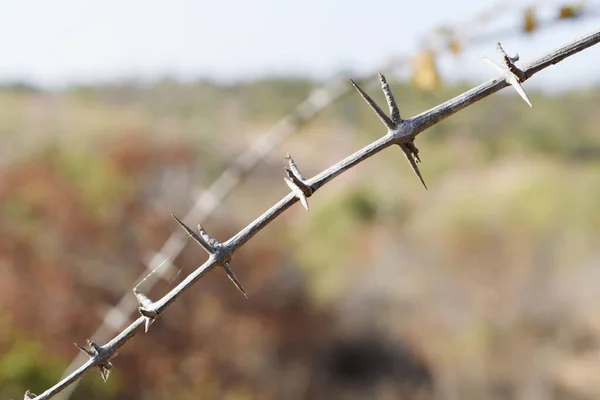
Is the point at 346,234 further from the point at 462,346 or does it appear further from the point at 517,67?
the point at 517,67

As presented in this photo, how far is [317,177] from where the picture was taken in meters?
0.20

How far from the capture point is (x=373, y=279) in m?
4.24

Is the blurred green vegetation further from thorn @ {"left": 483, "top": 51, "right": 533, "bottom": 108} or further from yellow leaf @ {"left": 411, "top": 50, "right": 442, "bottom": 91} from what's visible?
thorn @ {"left": 483, "top": 51, "right": 533, "bottom": 108}

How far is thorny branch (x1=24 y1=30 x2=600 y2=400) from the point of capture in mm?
194

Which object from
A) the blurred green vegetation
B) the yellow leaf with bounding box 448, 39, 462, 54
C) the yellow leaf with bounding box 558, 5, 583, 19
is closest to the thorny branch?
the yellow leaf with bounding box 558, 5, 583, 19

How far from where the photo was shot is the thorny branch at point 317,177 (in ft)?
0.64

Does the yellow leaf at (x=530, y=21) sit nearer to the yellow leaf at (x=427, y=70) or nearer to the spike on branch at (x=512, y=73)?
the yellow leaf at (x=427, y=70)

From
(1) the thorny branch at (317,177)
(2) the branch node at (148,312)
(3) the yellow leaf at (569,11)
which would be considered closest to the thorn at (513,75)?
(1) the thorny branch at (317,177)

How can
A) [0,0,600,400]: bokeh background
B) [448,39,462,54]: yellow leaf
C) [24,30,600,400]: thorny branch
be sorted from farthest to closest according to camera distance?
[0,0,600,400]: bokeh background → [448,39,462,54]: yellow leaf → [24,30,600,400]: thorny branch

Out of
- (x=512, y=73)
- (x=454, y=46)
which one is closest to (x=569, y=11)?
(x=454, y=46)

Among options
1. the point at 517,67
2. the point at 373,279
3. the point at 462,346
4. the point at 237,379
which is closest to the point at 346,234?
the point at 373,279

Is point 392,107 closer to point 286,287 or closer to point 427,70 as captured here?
point 427,70

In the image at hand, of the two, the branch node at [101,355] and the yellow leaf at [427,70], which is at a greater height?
the branch node at [101,355]

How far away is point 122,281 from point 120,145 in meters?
1.20
